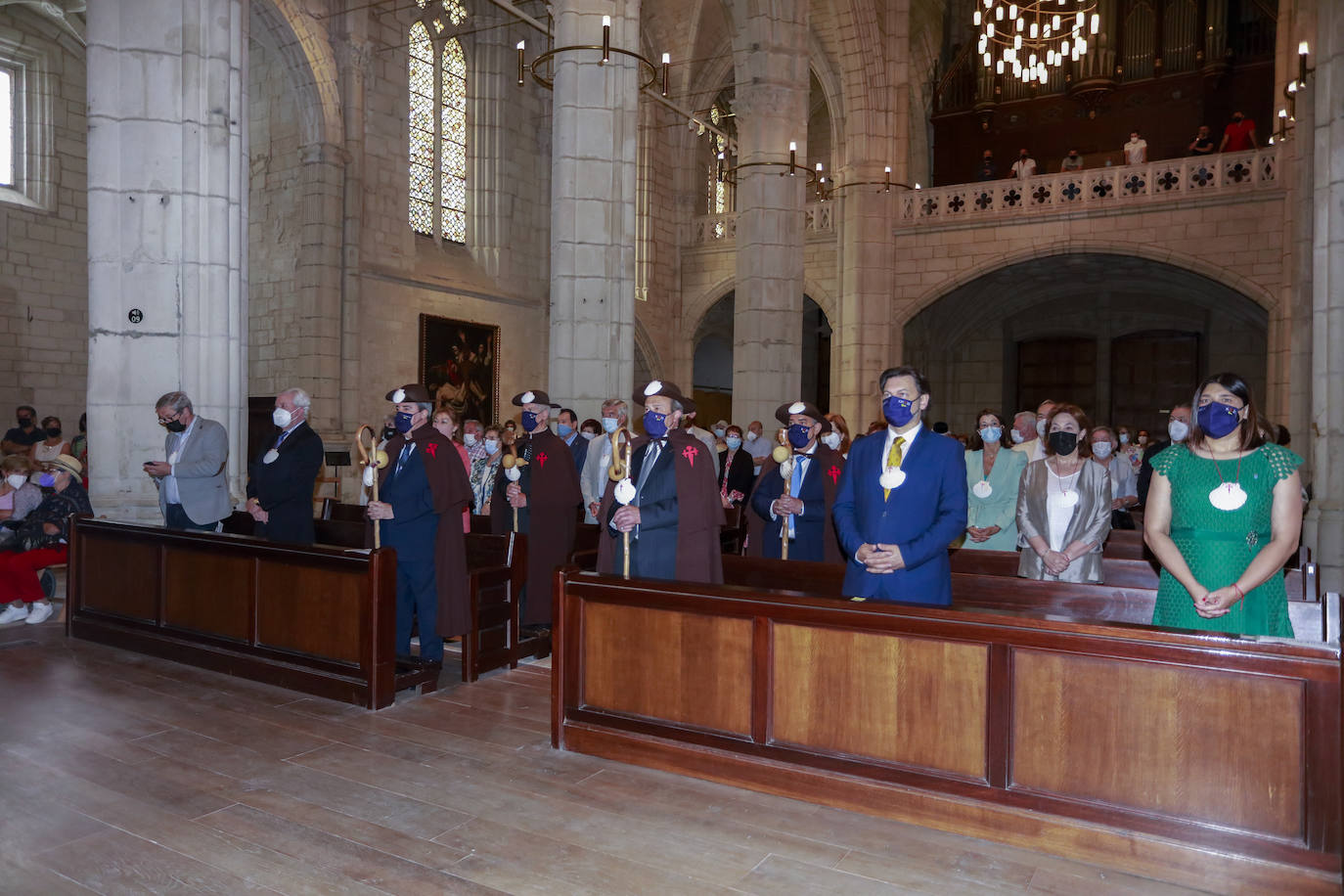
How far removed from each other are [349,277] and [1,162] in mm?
4906

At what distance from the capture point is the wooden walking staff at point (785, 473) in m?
4.99

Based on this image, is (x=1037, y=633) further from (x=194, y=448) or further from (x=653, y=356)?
(x=653, y=356)

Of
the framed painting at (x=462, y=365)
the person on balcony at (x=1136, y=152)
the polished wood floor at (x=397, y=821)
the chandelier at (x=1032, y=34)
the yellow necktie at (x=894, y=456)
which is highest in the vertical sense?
the chandelier at (x=1032, y=34)

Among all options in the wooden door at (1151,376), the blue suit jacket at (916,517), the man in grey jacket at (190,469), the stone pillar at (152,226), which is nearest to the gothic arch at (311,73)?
the stone pillar at (152,226)

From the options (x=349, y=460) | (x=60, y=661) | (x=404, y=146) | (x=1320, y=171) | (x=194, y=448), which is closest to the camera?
(x=60, y=661)

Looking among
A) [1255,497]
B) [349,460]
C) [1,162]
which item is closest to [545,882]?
[1255,497]

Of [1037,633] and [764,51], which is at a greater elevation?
[764,51]

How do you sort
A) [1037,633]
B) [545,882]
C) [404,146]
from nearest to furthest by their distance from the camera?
[545,882]
[1037,633]
[404,146]

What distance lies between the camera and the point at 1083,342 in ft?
68.4

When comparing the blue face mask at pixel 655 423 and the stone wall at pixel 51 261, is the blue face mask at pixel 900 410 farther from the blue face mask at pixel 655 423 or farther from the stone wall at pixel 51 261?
the stone wall at pixel 51 261

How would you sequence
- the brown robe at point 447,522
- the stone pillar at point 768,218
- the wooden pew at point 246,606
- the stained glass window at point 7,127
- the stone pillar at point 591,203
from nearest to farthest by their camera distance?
1. the wooden pew at point 246,606
2. the brown robe at point 447,522
3. the stone pillar at point 591,203
4. the stone pillar at point 768,218
5. the stained glass window at point 7,127

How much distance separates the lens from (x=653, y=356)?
20.5m

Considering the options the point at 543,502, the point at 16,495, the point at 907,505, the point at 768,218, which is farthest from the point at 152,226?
the point at 768,218

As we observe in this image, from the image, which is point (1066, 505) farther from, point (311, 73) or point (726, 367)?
point (726, 367)
